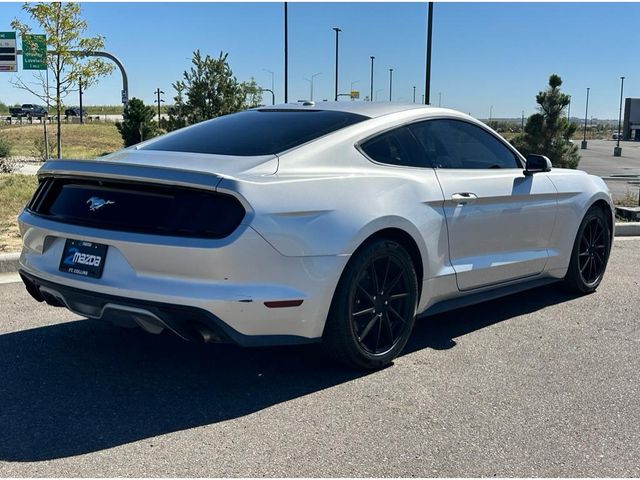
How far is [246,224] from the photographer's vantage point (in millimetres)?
3348

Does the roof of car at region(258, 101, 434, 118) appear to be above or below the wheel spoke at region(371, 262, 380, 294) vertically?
above

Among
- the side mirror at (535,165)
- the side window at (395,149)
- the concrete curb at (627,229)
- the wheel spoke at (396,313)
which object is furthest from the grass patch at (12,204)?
the concrete curb at (627,229)

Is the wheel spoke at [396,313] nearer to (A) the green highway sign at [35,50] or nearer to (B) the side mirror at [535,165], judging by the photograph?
(B) the side mirror at [535,165]

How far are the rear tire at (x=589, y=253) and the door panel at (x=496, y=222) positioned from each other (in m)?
0.61

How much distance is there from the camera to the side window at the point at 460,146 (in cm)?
464

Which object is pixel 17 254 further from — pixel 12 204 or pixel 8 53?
pixel 8 53

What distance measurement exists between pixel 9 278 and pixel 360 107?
3.84 metres

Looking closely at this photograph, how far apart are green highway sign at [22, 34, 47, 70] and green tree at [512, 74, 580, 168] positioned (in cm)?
1092

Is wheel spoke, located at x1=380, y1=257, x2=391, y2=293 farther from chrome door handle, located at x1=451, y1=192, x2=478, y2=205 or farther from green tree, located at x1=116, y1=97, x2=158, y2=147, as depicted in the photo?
green tree, located at x1=116, y1=97, x2=158, y2=147

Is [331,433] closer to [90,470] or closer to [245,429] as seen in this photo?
[245,429]

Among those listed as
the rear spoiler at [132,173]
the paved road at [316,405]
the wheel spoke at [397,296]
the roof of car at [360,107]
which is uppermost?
the roof of car at [360,107]

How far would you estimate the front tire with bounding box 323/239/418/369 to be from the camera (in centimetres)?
380

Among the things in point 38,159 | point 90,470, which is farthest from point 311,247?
point 38,159

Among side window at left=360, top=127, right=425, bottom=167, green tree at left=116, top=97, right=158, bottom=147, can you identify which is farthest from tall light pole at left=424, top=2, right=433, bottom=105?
side window at left=360, top=127, right=425, bottom=167
